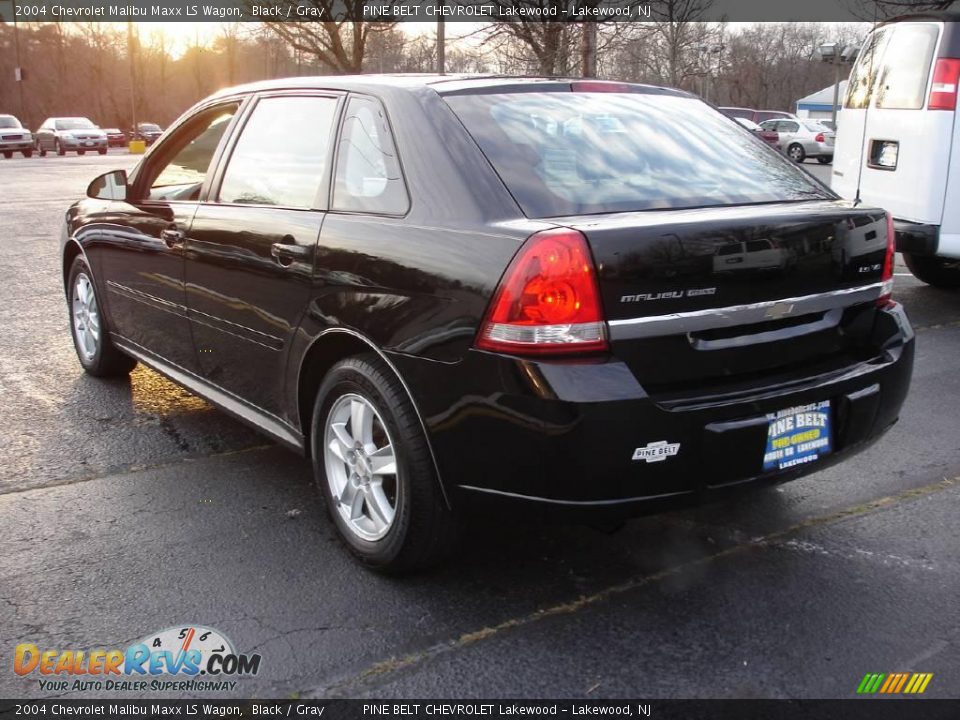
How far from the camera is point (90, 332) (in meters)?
5.65

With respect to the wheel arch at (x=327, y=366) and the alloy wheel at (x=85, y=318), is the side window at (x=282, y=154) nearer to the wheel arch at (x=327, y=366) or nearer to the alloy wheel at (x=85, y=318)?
the wheel arch at (x=327, y=366)

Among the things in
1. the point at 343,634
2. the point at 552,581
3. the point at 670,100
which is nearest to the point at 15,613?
the point at 343,634

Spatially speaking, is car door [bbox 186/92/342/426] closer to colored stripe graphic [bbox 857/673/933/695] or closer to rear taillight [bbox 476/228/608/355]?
rear taillight [bbox 476/228/608/355]

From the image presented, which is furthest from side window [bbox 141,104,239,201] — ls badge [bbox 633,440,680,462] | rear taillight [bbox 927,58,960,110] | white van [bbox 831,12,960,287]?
rear taillight [bbox 927,58,960,110]

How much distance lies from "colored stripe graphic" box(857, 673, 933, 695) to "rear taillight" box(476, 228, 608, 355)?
115 centimetres

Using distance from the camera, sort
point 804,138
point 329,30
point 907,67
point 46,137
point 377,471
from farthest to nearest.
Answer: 1. point 46,137
2. point 804,138
3. point 329,30
4. point 907,67
5. point 377,471

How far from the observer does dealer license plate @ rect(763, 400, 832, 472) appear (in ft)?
9.61

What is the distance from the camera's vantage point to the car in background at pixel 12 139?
4178 centimetres

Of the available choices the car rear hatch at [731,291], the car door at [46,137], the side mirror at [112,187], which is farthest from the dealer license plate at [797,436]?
the car door at [46,137]

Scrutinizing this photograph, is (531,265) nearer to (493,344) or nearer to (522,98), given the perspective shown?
(493,344)

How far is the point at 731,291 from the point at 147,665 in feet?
6.54

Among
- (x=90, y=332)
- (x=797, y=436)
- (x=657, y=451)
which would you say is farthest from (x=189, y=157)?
(x=797, y=436)

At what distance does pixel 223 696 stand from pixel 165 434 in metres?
2.36

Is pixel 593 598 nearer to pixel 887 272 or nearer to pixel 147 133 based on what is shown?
pixel 887 272
